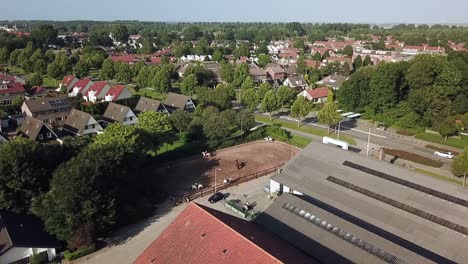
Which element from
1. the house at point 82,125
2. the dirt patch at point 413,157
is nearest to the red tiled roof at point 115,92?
the house at point 82,125

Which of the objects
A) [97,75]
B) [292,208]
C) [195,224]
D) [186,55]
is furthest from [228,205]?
[186,55]

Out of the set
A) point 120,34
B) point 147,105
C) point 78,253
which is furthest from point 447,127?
point 120,34

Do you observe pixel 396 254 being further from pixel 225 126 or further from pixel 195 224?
pixel 225 126

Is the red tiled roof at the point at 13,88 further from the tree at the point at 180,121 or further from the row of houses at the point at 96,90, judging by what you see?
the tree at the point at 180,121

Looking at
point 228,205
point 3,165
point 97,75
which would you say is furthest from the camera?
point 97,75

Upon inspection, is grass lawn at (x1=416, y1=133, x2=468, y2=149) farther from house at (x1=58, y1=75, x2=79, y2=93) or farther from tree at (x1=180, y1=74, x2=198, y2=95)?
house at (x1=58, y1=75, x2=79, y2=93)

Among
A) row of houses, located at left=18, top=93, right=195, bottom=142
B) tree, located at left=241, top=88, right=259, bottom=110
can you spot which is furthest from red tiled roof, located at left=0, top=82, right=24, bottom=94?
tree, located at left=241, top=88, right=259, bottom=110

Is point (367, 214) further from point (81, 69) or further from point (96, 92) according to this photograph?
point (81, 69)
